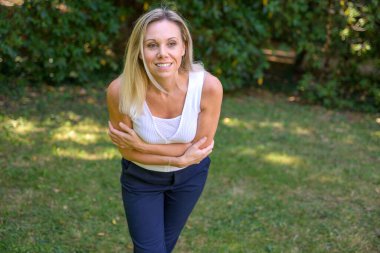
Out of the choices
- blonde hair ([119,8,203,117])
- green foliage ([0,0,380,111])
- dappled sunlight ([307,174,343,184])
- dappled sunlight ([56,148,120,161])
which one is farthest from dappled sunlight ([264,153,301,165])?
blonde hair ([119,8,203,117])

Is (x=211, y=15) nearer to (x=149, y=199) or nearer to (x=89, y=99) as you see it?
(x=89, y=99)

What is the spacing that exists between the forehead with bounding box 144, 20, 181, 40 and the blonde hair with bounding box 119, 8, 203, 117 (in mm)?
17

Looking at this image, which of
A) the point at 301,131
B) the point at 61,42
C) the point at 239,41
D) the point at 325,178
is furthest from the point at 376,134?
the point at 61,42

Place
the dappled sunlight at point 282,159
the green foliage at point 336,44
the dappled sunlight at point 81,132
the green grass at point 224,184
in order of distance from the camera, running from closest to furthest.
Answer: the green grass at point 224,184 < the dappled sunlight at point 282,159 < the dappled sunlight at point 81,132 < the green foliage at point 336,44

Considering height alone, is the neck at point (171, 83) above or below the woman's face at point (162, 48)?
below

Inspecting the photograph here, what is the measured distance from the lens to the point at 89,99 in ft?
23.3

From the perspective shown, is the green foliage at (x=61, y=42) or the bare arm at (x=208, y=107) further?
the green foliage at (x=61, y=42)

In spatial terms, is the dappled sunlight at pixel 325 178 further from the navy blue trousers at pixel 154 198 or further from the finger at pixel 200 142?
the finger at pixel 200 142

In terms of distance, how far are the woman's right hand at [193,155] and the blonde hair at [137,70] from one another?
0.32m

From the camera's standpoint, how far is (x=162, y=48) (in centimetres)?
251

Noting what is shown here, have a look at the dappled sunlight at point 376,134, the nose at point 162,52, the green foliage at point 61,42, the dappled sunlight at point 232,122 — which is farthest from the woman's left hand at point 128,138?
the dappled sunlight at point 376,134

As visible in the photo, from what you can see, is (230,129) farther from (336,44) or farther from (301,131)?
(336,44)

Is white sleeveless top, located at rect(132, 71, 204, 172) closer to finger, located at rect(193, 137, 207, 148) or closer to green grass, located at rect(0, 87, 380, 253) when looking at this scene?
finger, located at rect(193, 137, 207, 148)

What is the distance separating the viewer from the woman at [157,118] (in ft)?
8.34
